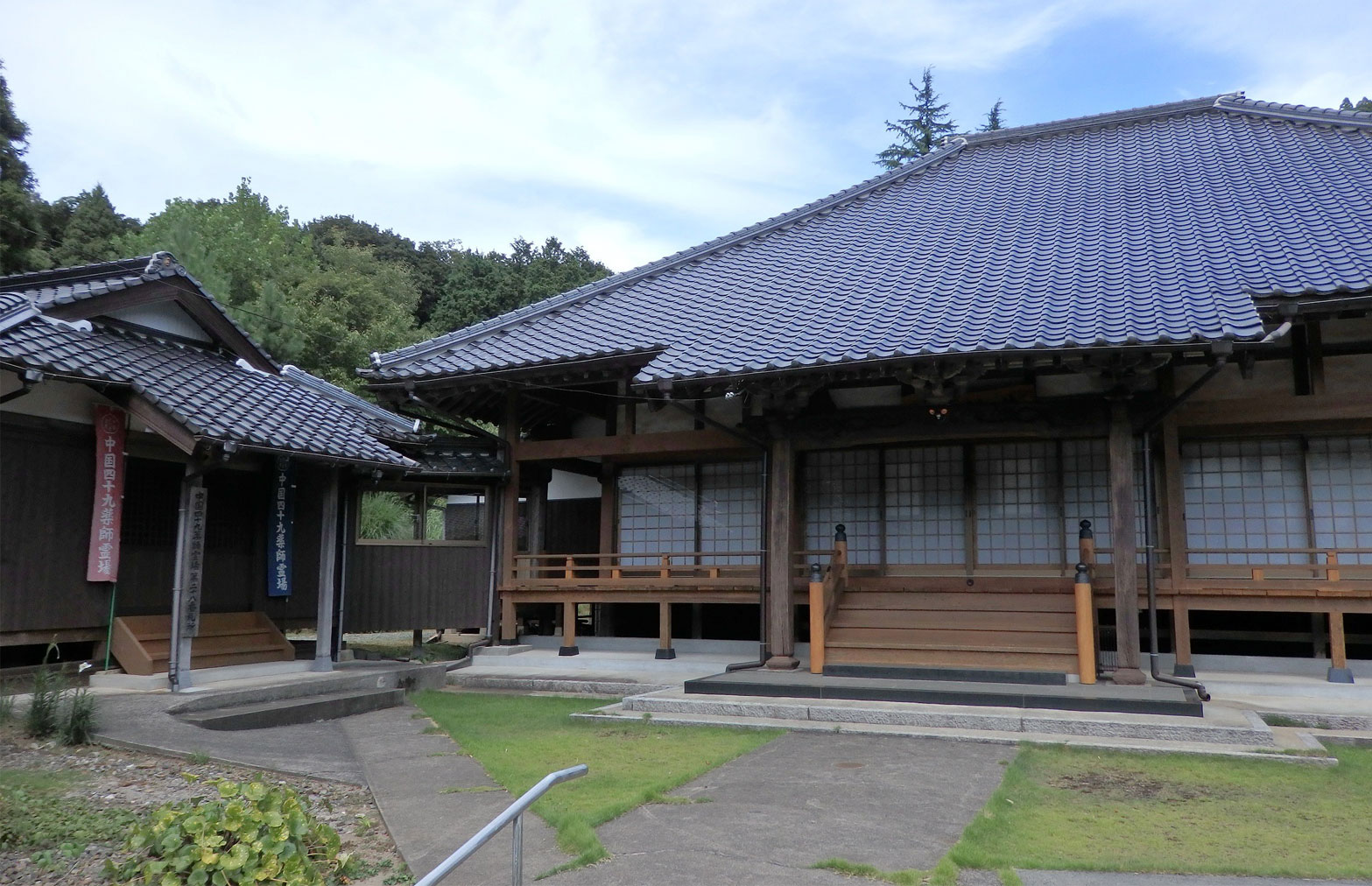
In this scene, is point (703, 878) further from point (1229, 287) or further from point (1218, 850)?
point (1229, 287)

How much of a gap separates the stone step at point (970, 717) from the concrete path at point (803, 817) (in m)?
0.66

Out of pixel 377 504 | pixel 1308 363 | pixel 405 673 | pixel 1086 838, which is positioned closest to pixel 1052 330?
pixel 1308 363

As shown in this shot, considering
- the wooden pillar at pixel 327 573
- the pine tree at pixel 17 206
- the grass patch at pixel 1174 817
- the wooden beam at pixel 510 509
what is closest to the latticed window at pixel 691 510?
the wooden beam at pixel 510 509

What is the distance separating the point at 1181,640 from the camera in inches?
432

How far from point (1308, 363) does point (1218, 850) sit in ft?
25.2

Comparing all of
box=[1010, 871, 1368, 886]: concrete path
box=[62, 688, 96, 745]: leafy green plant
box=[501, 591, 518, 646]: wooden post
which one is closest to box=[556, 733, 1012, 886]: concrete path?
box=[1010, 871, 1368, 886]: concrete path

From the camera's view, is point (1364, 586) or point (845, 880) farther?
point (1364, 586)

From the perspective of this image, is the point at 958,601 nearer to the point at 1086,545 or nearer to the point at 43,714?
the point at 1086,545

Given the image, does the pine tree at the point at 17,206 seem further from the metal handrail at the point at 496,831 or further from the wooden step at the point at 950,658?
the metal handrail at the point at 496,831

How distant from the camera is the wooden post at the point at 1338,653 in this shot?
10406mm

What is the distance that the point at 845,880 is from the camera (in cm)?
460

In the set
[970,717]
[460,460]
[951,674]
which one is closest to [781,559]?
[951,674]

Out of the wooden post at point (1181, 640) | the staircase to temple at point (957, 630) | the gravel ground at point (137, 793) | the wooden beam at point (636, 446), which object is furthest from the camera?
the wooden beam at point (636, 446)

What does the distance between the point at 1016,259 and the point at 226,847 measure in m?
10.8
